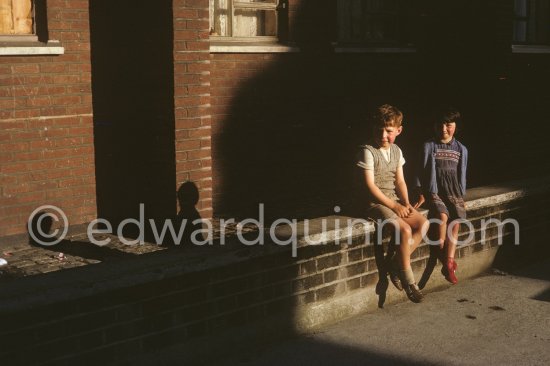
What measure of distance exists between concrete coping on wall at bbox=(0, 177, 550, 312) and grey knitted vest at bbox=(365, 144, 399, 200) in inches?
15.3

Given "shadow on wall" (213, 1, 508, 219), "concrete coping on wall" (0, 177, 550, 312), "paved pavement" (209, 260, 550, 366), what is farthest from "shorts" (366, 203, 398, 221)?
"shadow on wall" (213, 1, 508, 219)

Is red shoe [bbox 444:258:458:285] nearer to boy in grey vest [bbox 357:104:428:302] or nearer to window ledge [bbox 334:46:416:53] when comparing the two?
boy in grey vest [bbox 357:104:428:302]

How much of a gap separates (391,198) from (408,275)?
→ 0.60 meters

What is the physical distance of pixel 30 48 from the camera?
768 cm

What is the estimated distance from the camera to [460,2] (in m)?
11.8

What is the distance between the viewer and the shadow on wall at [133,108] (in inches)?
305

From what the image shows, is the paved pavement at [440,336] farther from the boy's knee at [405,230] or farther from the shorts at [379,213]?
the shorts at [379,213]

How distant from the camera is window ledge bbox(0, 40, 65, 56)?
7568mm

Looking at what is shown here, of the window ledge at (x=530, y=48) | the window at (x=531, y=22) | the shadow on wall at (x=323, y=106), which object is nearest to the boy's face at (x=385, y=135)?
the shadow on wall at (x=323, y=106)

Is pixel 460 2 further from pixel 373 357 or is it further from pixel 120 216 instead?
pixel 373 357

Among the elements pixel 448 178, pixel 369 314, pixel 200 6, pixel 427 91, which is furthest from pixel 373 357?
pixel 427 91

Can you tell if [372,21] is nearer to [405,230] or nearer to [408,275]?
[405,230]

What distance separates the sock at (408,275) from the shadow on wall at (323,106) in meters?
A: 3.05

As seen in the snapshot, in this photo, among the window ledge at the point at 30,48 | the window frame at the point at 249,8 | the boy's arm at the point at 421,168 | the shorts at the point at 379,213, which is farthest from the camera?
the window frame at the point at 249,8
